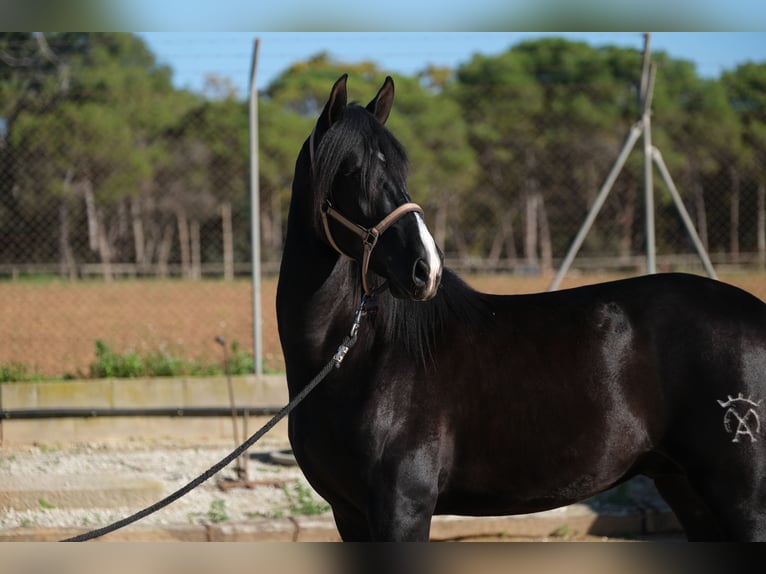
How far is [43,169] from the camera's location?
9164mm

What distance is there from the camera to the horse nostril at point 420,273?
2.38 meters

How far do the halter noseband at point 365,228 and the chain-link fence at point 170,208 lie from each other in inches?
165

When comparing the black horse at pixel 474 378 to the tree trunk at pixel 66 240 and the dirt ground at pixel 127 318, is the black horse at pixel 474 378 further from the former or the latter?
the tree trunk at pixel 66 240

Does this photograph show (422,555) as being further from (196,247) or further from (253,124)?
(196,247)

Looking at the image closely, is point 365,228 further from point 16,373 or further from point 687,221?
point 16,373

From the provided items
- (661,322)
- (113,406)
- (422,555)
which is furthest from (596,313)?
(113,406)

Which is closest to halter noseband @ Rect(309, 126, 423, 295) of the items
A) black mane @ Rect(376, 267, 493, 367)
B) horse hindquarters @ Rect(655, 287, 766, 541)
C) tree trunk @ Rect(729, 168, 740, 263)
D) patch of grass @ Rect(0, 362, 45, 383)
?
black mane @ Rect(376, 267, 493, 367)

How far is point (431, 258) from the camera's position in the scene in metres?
A: 2.39

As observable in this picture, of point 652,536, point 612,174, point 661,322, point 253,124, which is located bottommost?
point 652,536

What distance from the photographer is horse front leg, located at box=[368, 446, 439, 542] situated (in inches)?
98.5

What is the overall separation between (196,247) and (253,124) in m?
6.46

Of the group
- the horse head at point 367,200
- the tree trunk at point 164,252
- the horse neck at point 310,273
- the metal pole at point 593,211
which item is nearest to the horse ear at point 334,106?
the horse head at point 367,200

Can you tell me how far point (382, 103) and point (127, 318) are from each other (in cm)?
701

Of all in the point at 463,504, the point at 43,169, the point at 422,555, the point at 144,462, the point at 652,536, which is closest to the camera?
the point at 422,555
